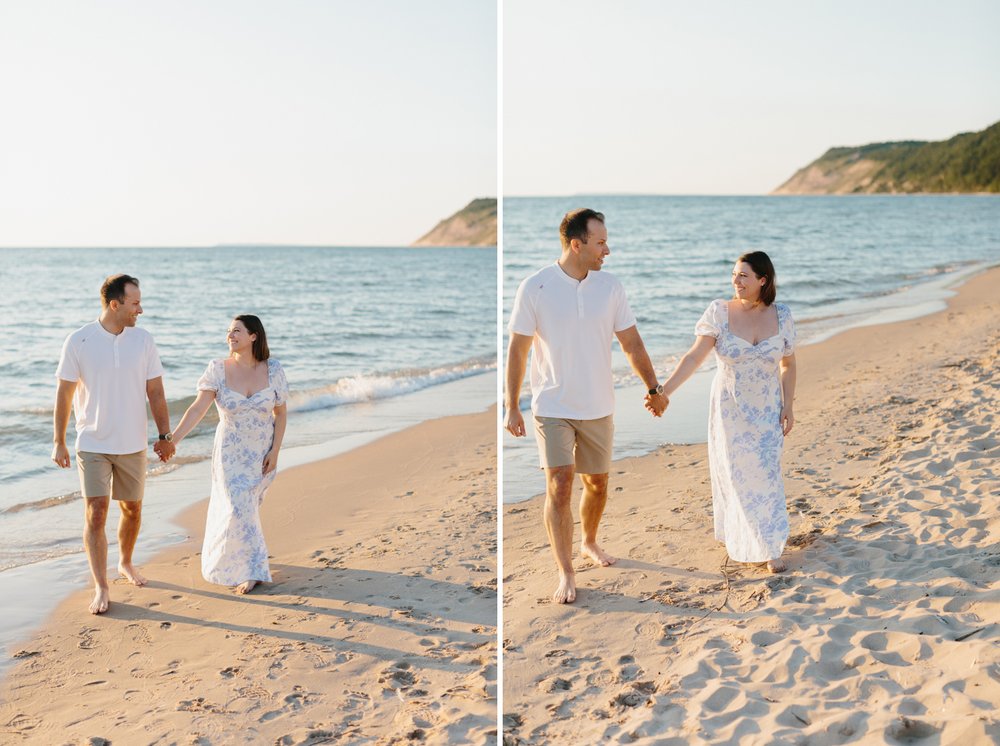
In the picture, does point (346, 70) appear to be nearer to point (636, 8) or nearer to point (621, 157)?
point (636, 8)

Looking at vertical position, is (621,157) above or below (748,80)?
below

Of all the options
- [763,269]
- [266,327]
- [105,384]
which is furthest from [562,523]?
[266,327]

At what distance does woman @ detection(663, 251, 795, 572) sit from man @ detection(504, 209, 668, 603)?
36cm

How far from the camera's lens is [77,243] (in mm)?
28766

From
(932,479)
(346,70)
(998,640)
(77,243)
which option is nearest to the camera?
(998,640)

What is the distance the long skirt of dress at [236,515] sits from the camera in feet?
16.0

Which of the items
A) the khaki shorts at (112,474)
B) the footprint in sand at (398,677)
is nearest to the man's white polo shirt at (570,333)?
the footprint in sand at (398,677)

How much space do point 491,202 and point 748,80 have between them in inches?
673

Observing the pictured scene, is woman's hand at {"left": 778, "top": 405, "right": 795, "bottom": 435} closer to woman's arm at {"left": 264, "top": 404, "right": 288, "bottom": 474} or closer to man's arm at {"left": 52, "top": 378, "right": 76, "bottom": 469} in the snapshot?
woman's arm at {"left": 264, "top": 404, "right": 288, "bottom": 474}

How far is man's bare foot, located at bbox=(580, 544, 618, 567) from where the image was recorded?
4.73 m

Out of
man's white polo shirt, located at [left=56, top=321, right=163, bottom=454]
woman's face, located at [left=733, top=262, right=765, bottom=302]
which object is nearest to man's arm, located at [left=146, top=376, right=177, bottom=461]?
man's white polo shirt, located at [left=56, top=321, right=163, bottom=454]

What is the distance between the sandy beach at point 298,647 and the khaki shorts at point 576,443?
76cm

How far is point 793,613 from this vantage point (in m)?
4.00

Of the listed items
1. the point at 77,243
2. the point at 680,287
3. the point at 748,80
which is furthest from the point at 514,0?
the point at 680,287
